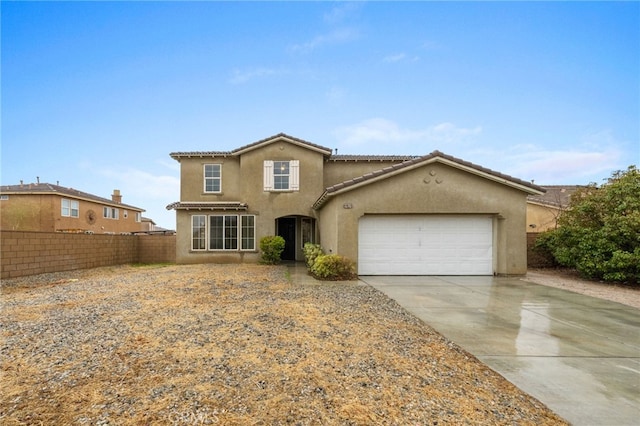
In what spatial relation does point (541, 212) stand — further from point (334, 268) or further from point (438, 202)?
point (334, 268)

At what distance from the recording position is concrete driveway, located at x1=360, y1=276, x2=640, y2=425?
9.62 feet

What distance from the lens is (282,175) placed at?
15.7 metres

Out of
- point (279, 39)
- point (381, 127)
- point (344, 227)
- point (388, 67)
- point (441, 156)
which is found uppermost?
point (279, 39)

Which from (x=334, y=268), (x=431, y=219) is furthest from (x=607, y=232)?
(x=334, y=268)

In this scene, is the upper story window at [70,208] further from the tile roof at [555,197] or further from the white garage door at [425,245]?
the tile roof at [555,197]

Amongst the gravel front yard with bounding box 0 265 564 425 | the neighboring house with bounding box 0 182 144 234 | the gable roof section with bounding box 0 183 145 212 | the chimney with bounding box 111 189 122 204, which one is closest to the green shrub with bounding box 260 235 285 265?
the gravel front yard with bounding box 0 265 564 425

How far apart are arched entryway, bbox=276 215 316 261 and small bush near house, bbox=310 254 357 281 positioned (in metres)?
6.78

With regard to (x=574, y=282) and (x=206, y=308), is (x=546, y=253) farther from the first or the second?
(x=206, y=308)

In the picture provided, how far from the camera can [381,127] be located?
81.6 ft

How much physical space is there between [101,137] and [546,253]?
29985 millimetres

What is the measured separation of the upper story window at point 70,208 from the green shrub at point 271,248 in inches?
890

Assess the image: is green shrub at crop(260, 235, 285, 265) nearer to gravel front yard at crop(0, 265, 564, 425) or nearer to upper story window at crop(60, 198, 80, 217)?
gravel front yard at crop(0, 265, 564, 425)

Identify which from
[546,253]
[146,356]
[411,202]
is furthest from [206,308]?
[546,253]

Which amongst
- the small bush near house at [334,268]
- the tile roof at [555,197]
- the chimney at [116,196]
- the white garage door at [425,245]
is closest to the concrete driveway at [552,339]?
the small bush near house at [334,268]
